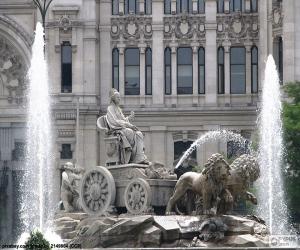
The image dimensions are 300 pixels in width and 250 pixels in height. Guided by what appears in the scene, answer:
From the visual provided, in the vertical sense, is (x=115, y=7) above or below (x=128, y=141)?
above

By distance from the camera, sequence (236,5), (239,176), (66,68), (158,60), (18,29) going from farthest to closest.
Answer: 1. (236,5)
2. (158,60)
3. (66,68)
4. (18,29)
5. (239,176)

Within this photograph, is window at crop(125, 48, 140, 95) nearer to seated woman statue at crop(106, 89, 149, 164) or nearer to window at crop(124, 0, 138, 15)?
window at crop(124, 0, 138, 15)

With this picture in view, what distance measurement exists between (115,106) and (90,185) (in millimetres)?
2535

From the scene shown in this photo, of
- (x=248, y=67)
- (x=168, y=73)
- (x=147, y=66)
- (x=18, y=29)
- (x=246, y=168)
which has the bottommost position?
(x=246, y=168)

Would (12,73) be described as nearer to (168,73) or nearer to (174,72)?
(168,73)

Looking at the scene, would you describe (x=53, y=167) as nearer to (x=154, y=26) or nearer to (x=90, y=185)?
(x=154, y=26)

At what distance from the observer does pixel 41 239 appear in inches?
1296

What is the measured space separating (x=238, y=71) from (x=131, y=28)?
670cm

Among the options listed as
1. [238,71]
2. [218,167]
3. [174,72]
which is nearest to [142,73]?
[174,72]

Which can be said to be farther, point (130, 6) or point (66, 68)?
point (130, 6)

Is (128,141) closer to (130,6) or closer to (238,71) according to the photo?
(238,71)

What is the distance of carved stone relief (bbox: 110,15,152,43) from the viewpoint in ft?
277

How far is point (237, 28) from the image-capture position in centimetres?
8456

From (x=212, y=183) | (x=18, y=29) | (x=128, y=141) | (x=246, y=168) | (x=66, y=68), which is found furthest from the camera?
(x=66, y=68)
